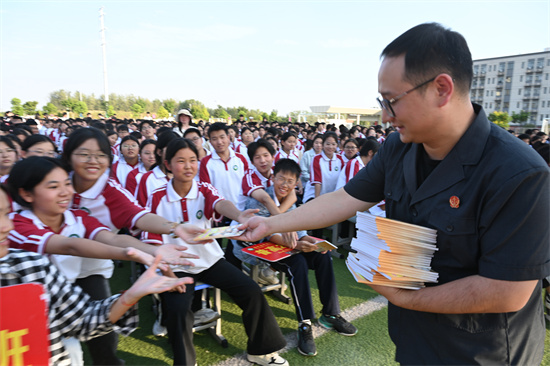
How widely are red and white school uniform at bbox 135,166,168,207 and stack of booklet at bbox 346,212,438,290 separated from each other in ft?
9.69

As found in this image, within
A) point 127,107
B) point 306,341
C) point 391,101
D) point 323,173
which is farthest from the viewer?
point 127,107

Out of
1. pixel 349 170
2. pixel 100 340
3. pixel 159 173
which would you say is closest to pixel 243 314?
pixel 100 340

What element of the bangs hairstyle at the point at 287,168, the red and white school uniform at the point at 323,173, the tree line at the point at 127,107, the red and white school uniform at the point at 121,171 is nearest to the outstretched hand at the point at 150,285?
the bangs hairstyle at the point at 287,168

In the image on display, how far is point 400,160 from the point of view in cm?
152

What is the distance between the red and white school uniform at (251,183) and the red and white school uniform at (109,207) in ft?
4.80

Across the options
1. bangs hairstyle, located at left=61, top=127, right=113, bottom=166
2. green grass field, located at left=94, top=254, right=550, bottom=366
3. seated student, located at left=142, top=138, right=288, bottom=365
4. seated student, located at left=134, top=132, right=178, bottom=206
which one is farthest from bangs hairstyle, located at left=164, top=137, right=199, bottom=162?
green grass field, located at left=94, top=254, right=550, bottom=366

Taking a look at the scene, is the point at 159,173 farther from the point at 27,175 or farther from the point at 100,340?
the point at 100,340

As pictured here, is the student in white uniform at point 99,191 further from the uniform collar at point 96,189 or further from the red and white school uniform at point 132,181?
the red and white school uniform at point 132,181

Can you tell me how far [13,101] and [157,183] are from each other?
34.4m

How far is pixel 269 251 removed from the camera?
10.4 ft

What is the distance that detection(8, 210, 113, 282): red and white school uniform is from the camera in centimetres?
201

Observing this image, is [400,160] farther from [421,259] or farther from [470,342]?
[470,342]

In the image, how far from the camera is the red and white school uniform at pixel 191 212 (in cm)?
284

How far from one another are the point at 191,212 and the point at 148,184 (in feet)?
3.52
